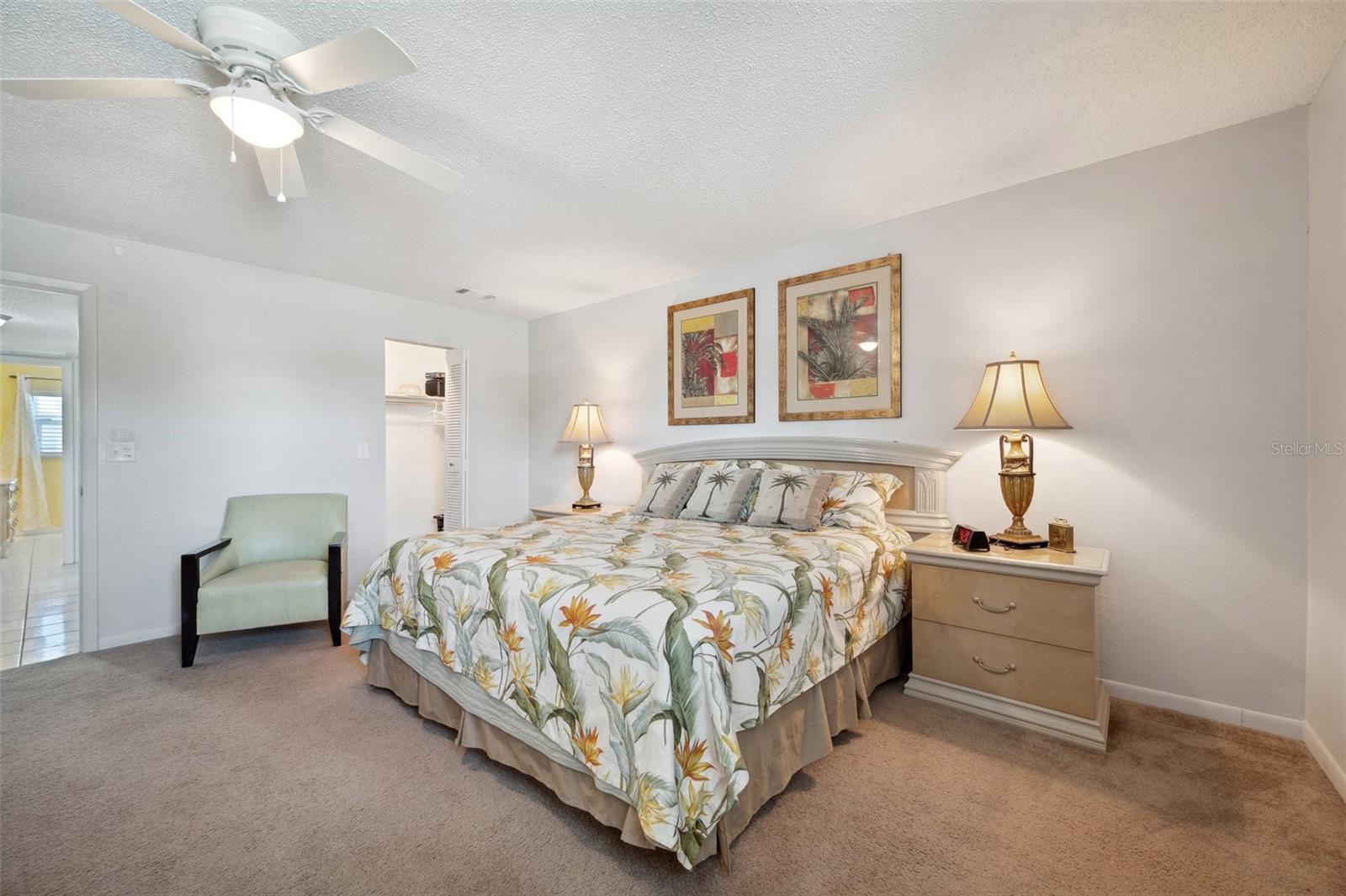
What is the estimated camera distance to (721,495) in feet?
10.2

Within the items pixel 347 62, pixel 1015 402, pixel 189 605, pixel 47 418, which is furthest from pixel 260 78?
pixel 47 418

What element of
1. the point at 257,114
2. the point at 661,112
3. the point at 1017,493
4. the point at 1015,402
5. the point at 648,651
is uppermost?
the point at 661,112

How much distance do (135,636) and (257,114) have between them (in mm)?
3402

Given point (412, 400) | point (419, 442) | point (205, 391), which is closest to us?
point (205, 391)

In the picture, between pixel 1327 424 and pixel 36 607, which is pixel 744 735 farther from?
pixel 36 607

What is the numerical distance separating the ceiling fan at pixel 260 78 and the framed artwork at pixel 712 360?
2.39 metres

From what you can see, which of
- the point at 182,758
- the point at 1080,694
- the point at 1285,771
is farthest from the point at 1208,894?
the point at 182,758

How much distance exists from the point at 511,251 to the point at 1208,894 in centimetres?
409

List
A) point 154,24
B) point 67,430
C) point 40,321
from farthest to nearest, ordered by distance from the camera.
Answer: point 40,321
point 67,430
point 154,24

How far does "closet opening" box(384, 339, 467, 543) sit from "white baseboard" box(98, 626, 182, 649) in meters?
2.05

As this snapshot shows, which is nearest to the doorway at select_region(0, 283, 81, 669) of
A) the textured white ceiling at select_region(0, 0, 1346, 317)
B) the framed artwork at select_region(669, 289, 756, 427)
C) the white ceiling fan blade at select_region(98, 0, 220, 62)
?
the textured white ceiling at select_region(0, 0, 1346, 317)

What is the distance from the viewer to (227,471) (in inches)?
145

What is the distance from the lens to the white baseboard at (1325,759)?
1758mm

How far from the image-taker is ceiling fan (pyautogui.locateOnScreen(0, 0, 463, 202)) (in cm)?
143
